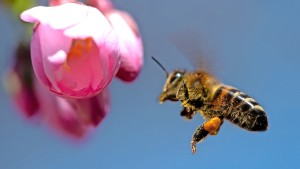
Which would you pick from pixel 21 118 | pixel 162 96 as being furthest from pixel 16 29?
pixel 162 96

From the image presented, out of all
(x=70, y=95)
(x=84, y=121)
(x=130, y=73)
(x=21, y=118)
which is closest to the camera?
(x=70, y=95)

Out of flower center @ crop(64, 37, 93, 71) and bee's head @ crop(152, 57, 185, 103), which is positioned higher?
bee's head @ crop(152, 57, 185, 103)

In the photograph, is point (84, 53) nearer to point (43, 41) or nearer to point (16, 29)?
point (43, 41)

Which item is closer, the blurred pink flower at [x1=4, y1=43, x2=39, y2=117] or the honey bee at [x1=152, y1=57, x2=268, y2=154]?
the honey bee at [x1=152, y1=57, x2=268, y2=154]

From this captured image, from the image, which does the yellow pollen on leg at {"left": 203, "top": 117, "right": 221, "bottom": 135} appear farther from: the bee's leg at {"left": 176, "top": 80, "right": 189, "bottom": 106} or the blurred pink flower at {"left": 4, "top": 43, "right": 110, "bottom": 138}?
the blurred pink flower at {"left": 4, "top": 43, "right": 110, "bottom": 138}

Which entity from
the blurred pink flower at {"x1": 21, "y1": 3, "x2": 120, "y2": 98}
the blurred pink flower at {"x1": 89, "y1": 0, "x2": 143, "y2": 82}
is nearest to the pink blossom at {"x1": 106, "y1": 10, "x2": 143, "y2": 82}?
the blurred pink flower at {"x1": 89, "y1": 0, "x2": 143, "y2": 82}

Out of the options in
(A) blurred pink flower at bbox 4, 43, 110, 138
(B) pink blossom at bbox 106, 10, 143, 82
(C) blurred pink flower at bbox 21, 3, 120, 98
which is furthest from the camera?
(A) blurred pink flower at bbox 4, 43, 110, 138

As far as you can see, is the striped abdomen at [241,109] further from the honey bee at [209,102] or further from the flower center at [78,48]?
the flower center at [78,48]
